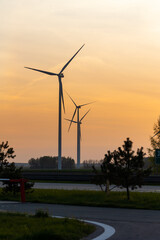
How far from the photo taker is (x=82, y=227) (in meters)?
13.6

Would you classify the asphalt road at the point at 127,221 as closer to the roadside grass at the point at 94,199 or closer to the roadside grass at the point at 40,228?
the roadside grass at the point at 40,228

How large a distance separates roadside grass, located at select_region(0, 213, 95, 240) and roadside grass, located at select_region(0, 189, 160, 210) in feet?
26.1

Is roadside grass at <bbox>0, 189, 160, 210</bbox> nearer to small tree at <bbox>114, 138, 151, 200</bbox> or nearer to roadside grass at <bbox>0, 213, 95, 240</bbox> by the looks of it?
small tree at <bbox>114, 138, 151, 200</bbox>

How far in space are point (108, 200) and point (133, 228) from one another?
34.0 feet

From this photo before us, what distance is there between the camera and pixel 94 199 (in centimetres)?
2503

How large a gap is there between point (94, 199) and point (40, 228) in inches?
487

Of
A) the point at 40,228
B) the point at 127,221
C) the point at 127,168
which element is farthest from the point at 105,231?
the point at 127,168

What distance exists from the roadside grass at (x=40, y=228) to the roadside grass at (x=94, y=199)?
7.94 m

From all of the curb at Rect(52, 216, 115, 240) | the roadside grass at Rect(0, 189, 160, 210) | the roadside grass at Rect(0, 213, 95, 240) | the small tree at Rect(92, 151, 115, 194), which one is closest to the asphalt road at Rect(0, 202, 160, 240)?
the curb at Rect(52, 216, 115, 240)

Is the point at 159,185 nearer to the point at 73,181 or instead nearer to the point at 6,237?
the point at 73,181

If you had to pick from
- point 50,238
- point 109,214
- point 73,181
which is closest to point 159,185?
point 73,181

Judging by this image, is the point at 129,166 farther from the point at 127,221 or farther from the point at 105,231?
the point at 105,231

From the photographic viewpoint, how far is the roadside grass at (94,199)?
74.7ft

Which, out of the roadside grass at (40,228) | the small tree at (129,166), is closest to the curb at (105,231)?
the roadside grass at (40,228)
